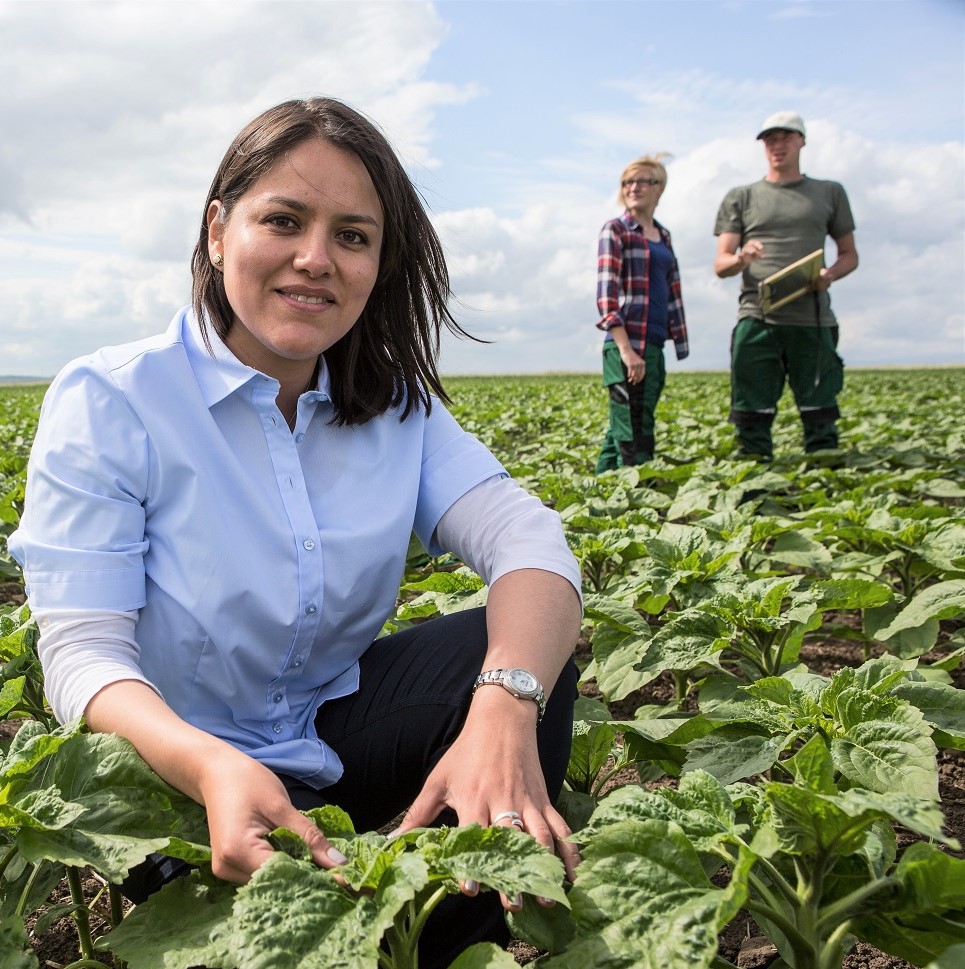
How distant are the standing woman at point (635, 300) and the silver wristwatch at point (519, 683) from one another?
5108 millimetres

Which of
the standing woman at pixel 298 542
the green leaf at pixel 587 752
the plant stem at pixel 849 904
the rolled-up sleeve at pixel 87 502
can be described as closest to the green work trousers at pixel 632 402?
the standing woman at pixel 298 542

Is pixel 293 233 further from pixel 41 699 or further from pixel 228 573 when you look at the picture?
pixel 41 699

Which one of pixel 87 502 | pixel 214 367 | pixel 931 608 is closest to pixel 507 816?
pixel 87 502

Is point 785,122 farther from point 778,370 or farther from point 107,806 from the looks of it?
point 107,806

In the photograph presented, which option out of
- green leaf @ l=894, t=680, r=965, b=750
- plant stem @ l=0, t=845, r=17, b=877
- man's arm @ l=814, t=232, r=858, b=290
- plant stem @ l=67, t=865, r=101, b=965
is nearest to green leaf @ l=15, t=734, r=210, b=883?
plant stem @ l=0, t=845, r=17, b=877

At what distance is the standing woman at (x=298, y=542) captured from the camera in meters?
1.67

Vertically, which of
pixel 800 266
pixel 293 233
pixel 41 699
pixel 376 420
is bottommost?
pixel 41 699

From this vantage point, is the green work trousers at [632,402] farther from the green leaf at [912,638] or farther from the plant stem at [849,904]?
the plant stem at [849,904]

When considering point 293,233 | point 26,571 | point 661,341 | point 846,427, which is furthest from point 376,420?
point 846,427

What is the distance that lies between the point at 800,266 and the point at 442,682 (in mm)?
5589

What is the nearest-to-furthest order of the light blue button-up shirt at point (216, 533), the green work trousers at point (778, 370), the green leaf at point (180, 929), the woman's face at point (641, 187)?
the green leaf at point (180, 929)
the light blue button-up shirt at point (216, 533)
the woman's face at point (641, 187)
the green work trousers at point (778, 370)

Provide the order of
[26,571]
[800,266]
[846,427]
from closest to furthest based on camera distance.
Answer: [26,571] < [800,266] < [846,427]

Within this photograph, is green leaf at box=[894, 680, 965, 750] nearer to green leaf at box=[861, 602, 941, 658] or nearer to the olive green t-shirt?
green leaf at box=[861, 602, 941, 658]

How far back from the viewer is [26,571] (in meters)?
1.74
